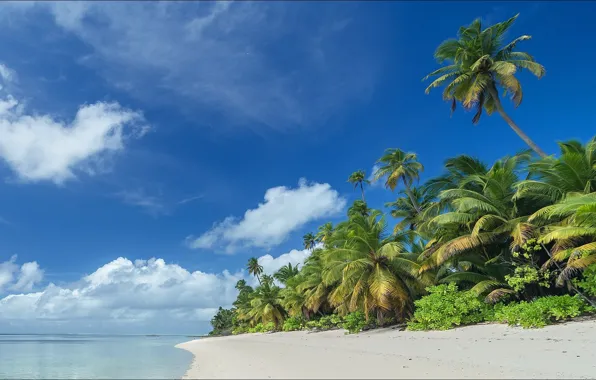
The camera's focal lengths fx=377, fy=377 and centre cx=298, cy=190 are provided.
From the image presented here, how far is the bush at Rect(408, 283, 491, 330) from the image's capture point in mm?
17859

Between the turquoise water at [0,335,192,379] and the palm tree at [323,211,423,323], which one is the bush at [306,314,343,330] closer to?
the palm tree at [323,211,423,323]

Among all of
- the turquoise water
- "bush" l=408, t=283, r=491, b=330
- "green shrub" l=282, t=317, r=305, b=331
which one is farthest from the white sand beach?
"green shrub" l=282, t=317, r=305, b=331

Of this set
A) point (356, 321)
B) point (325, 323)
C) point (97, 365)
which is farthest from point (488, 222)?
point (325, 323)

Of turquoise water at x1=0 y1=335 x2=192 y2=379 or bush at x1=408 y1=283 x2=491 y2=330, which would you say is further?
bush at x1=408 y1=283 x2=491 y2=330

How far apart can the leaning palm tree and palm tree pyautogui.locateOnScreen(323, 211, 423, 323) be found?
9.37 meters

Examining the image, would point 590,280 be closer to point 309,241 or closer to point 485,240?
point 485,240

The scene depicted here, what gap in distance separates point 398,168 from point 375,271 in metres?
13.3

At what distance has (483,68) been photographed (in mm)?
22094

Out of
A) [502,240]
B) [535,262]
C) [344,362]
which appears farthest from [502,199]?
[344,362]

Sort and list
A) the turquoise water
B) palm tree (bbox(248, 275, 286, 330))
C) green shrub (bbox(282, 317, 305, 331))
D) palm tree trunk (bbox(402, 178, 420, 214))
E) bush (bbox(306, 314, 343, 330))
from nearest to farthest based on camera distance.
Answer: the turquoise water → palm tree trunk (bbox(402, 178, 420, 214)) → bush (bbox(306, 314, 343, 330)) → green shrub (bbox(282, 317, 305, 331)) → palm tree (bbox(248, 275, 286, 330))

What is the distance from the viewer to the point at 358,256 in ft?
79.7

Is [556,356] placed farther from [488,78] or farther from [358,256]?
[488,78]

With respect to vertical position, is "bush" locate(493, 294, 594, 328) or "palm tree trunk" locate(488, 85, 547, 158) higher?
"palm tree trunk" locate(488, 85, 547, 158)

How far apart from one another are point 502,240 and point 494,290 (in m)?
2.52
